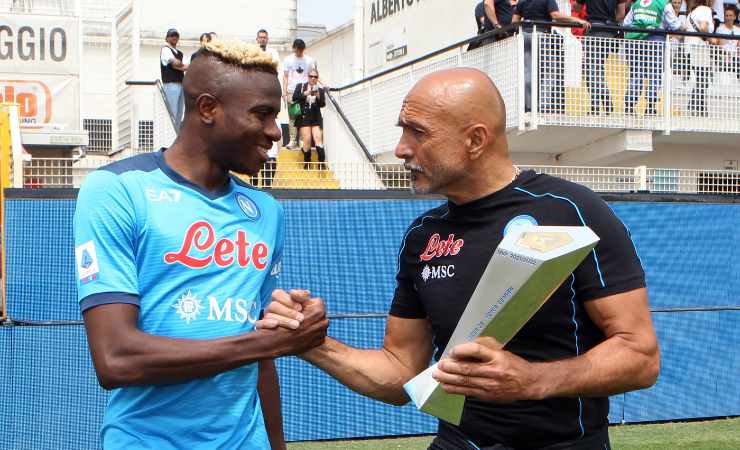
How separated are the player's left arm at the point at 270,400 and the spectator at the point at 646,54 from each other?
10.5 metres

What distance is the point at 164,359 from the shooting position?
9.93ft

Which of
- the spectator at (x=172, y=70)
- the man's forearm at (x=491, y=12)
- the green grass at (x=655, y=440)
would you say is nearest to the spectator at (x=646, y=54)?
the man's forearm at (x=491, y=12)

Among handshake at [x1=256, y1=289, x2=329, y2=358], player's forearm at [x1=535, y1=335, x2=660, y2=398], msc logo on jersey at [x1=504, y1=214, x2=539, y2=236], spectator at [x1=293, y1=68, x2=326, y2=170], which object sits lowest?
player's forearm at [x1=535, y1=335, x2=660, y2=398]

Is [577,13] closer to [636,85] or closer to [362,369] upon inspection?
[636,85]

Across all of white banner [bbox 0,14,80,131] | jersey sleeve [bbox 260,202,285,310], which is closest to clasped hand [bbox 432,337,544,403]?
jersey sleeve [bbox 260,202,285,310]

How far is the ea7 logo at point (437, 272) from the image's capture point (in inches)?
137

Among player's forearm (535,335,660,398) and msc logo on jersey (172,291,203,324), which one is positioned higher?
msc logo on jersey (172,291,203,324)

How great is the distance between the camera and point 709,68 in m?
13.9

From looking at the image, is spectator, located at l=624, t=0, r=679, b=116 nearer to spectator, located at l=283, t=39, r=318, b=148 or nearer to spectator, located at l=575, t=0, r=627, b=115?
spectator, located at l=575, t=0, r=627, b=115

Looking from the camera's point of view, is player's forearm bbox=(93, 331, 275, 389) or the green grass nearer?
player's forearm bbox=(93, 331, 275, 389)

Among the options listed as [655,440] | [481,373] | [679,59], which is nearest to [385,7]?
[679,59]

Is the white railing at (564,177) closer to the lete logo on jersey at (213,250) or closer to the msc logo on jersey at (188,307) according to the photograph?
the lete logo on jersey at (213,250)

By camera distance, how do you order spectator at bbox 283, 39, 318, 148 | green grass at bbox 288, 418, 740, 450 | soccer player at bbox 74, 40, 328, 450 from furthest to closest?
spectator at bbox 283, 39, 318, 148, green grass at bbox 288, 418, 740, 450, soccer player at bbox 74, 40, 328, 450

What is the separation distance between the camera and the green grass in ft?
29.4
